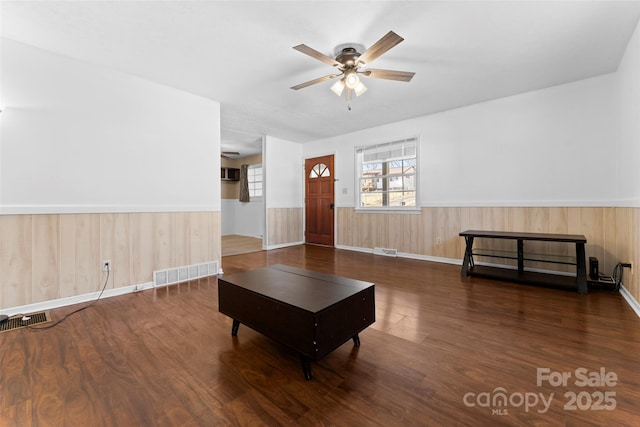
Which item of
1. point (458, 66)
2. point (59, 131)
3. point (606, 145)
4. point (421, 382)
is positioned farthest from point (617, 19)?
point (59, 131)

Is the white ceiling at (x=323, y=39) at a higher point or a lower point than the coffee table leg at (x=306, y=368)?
higher

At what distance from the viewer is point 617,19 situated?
89.3 inches

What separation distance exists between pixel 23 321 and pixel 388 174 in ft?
17.3

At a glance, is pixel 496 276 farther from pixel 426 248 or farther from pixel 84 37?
pixel 84 37

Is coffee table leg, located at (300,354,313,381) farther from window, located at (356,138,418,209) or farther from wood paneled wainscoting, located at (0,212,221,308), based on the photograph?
window, located at (356,138,418,209)

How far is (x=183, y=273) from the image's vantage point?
356 cm

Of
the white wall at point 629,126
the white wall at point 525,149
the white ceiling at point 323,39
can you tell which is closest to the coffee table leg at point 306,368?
the white ceiling at point 323,39

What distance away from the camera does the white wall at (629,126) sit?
2.44m

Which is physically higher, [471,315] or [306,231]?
[306,231]

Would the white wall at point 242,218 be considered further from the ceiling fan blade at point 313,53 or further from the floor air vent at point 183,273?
the ceiling fan blade at point 313,53

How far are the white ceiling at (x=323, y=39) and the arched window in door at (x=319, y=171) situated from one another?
260cm

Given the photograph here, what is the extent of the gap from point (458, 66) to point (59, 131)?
4347 mm

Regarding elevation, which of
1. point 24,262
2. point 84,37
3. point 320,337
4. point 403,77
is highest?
point 84,37

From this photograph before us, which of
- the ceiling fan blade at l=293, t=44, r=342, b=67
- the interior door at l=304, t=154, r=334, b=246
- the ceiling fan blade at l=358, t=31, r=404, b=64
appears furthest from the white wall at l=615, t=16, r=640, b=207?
the interior door at l=304, t=154, r=334, b=246
